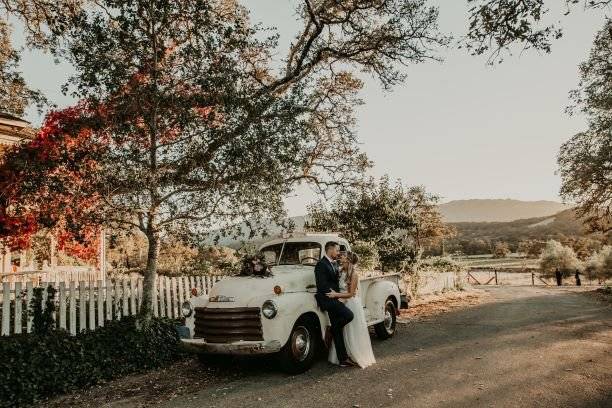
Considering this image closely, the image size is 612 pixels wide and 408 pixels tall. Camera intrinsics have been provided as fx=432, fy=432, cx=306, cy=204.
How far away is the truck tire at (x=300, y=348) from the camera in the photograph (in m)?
6.71

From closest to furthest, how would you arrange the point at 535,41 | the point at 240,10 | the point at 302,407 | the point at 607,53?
the point at 302,407 → the point at 535,41 → the point at 240,10 → the point at 607,53

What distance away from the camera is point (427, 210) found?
3453cm

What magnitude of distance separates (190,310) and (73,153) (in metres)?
3.38

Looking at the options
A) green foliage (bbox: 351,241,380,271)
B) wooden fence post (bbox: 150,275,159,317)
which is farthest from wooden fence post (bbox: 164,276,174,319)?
green foliage (bbox: 351,241,380,271)

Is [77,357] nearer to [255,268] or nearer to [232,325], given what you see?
[232,325]

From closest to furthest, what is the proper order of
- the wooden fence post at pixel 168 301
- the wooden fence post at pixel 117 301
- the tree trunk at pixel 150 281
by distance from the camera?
the wooden fence post at pixel 117 301, the tree trunk at pixel 150 281, the wooden fence post at pixel 168 301

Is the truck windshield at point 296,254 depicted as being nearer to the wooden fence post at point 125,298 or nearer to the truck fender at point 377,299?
the truck fender at point 377,299

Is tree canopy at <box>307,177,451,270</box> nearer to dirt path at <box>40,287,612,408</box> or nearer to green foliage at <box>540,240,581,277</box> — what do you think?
dirt path at <box>40,287,612,408</box>

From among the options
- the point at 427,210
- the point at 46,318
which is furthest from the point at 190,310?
the point at 427,210

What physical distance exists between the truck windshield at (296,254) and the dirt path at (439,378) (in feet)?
6.12

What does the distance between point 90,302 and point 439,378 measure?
20.1 ft

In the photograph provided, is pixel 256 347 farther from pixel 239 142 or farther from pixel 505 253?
pixel 505 253

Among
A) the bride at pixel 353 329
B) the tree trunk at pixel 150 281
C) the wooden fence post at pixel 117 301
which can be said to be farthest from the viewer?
the tree trunk at pixel 150 281

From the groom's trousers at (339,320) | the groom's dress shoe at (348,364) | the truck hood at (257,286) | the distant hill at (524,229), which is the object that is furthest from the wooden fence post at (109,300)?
the distant hill at (524,229)
